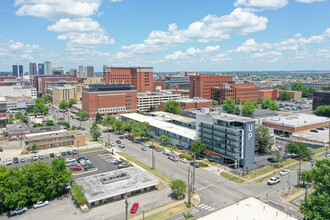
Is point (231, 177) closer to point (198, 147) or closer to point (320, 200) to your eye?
point (198, 147)

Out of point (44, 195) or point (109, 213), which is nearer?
point (109, 213)

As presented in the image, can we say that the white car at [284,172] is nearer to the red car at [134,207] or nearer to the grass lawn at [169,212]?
the grass lawn at [169,212]

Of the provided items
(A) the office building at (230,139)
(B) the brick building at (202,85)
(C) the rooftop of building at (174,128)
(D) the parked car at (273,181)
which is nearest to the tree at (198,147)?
(A) the office building at (230,139)

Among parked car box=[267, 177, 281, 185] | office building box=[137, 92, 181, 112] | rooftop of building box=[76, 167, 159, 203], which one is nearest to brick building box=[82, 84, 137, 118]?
office building box=[137, 92, 181, 112]

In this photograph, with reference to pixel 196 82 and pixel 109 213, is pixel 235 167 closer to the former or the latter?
pixel 109 213

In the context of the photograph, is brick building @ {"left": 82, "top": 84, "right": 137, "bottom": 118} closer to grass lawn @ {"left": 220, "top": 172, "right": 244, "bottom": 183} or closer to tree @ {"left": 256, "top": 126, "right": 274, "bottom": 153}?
tree @ {"left": 256, "top": 126, "right": 274, "bottom": 153}

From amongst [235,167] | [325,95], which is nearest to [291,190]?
[235,167]

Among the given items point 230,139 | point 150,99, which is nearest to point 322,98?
point 150,99
